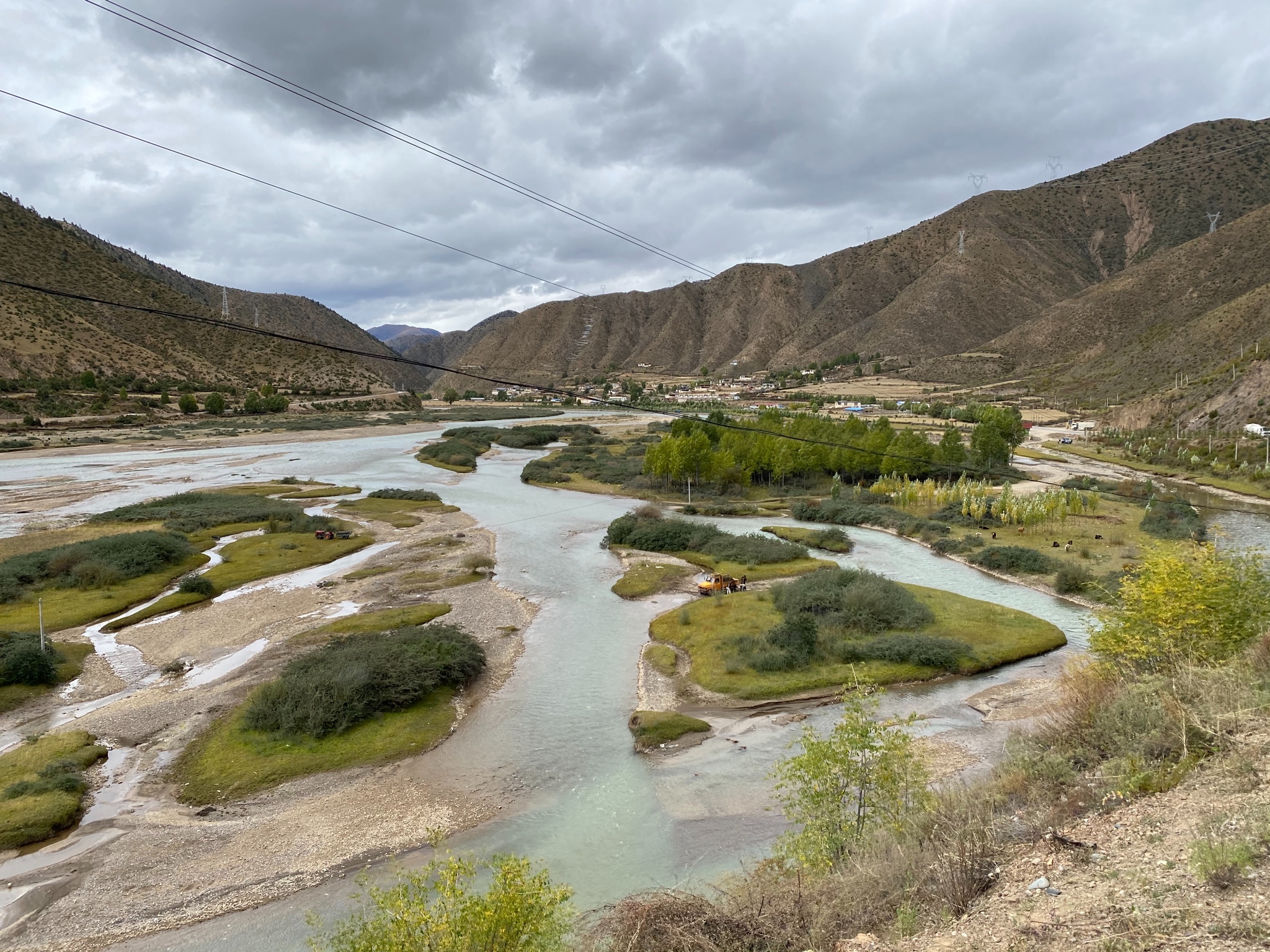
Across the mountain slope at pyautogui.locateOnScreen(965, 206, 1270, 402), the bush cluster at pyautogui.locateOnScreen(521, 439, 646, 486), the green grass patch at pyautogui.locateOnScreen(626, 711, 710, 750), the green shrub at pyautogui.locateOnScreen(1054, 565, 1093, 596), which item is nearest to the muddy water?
the green grass patch at pyautogui.locateOnScreen(626, 711, 710, 750)

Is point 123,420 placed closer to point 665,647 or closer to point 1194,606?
point 665,647

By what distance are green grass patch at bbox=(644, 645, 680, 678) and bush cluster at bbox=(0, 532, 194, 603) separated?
2994cm

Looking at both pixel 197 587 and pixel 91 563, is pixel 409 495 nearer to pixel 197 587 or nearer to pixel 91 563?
pixel 91 563

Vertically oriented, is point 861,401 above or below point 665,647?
above

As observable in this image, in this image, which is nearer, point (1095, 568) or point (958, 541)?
point (1095, 568)

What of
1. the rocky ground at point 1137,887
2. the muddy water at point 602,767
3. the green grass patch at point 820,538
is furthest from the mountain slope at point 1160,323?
the rocky ground at point 1137,887

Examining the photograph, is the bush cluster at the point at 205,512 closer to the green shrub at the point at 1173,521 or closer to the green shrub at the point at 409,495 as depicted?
the green shrub at the point at 409,495

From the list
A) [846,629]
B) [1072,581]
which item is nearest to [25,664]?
[846,629]

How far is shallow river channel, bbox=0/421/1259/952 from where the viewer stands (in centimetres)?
1602

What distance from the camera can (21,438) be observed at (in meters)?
99.5

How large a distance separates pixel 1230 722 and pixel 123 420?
14038 cm

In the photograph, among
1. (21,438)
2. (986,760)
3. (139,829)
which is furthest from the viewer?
(21,438)

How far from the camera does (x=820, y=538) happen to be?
155 ft

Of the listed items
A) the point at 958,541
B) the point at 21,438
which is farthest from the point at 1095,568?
the point at 21,438
